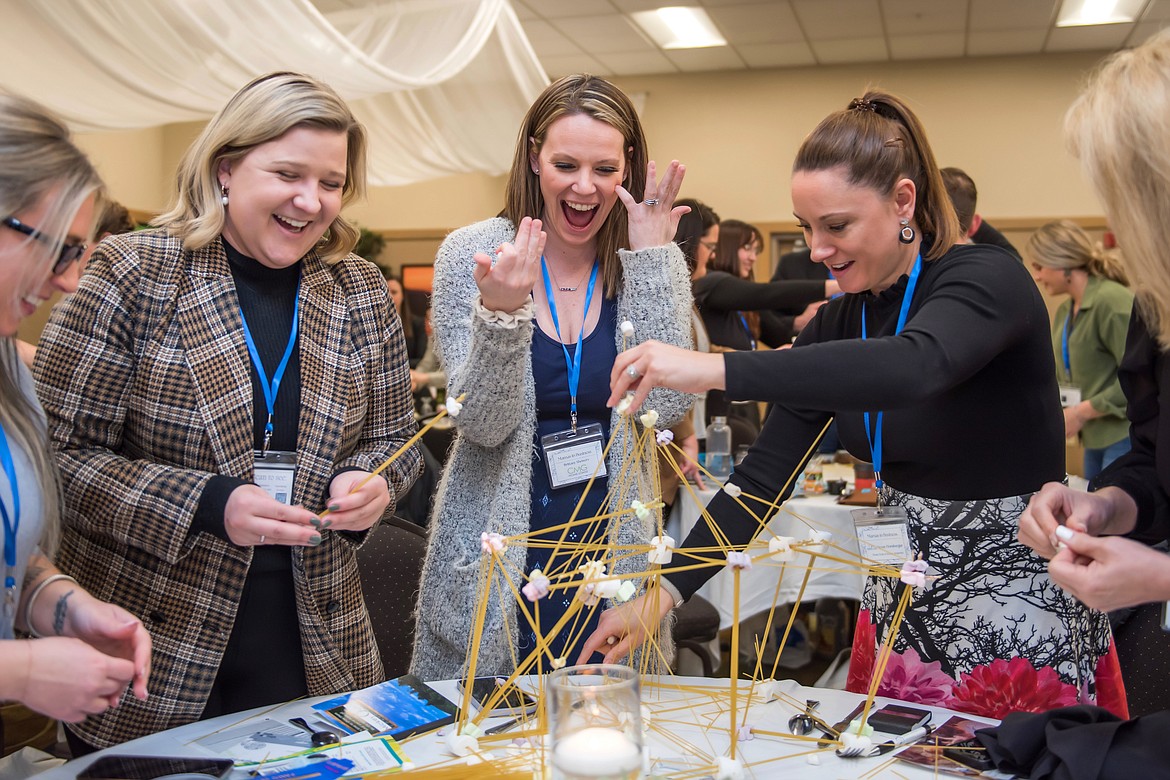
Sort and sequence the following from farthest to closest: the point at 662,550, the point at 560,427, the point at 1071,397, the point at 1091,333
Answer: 1. the point at 1091,333
2. the point at 1071,397
3. the point at 560,427
4. the point at 662,550

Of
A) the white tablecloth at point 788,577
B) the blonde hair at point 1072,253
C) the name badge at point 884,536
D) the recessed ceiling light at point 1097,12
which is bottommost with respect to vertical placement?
the white tablecloth at point 788,577

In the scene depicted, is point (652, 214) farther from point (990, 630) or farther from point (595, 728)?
point (595, 728)

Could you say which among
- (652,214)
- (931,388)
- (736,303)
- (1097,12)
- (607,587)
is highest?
(1097,12)

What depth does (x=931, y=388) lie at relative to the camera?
1.36 m

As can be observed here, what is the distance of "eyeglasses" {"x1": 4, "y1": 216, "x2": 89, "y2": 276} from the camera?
121 centimetres

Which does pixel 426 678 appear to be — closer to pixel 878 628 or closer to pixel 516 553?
pixel 516 553

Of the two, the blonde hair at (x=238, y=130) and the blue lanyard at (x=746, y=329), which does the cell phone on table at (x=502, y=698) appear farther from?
the blue lanyard at (x=746, y=329)

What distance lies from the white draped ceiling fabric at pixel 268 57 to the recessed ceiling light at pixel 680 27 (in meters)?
2.25

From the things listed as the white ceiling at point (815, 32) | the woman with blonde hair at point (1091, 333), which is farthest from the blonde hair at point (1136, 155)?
the white ceiling at point (815, 32)

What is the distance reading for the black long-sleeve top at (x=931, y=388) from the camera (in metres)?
1.32

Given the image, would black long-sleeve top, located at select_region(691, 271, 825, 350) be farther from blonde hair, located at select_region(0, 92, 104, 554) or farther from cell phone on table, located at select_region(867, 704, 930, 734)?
blonde hair, located at select_region(0, 92, 104, 554)

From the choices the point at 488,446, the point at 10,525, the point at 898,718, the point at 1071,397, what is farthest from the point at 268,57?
the point at 1071,397

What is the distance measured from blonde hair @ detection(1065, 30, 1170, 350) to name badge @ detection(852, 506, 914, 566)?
0.49 m

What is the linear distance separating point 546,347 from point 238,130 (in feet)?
2.17
